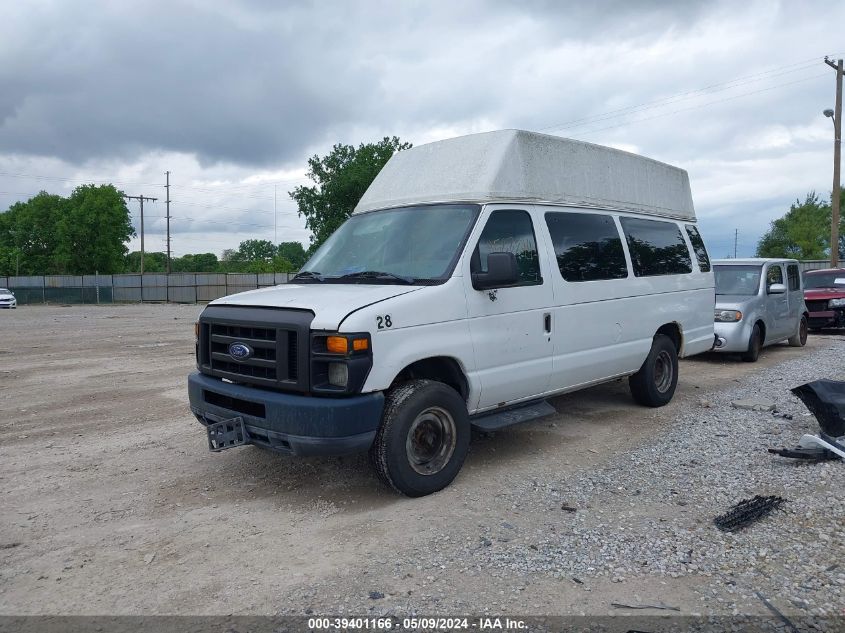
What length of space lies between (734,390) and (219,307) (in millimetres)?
6752

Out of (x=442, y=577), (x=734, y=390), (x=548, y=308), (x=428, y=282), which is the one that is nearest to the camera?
(x=442, y=577)

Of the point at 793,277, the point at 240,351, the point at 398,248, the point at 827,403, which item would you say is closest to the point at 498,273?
the point at 398,248

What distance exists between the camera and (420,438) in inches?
181

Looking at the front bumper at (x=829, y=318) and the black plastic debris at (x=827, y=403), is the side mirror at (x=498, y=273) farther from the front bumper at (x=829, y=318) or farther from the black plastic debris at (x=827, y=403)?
the front bumper at (x=829, y=318)

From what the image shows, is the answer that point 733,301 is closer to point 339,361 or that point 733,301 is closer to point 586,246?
point 586,246

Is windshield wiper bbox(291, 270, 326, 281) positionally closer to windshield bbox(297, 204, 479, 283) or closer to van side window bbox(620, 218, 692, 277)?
windshield bbox(297, 204, 479, 283)

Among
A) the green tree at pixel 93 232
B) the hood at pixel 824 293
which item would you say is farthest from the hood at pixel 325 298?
the green tree at pixel 93 232

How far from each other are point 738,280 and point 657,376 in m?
5.37

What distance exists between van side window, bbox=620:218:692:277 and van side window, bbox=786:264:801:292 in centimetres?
612

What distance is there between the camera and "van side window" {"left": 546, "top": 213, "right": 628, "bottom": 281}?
569 cm

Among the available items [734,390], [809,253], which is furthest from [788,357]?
[809,253]

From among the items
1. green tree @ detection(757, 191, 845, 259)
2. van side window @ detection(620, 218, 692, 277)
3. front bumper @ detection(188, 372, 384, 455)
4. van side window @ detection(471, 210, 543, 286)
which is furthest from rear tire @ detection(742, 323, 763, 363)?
green tree @ detection(757, 191, 845, 259)

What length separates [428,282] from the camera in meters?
4.62

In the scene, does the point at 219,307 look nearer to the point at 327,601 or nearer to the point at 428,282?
the point at 428,282
